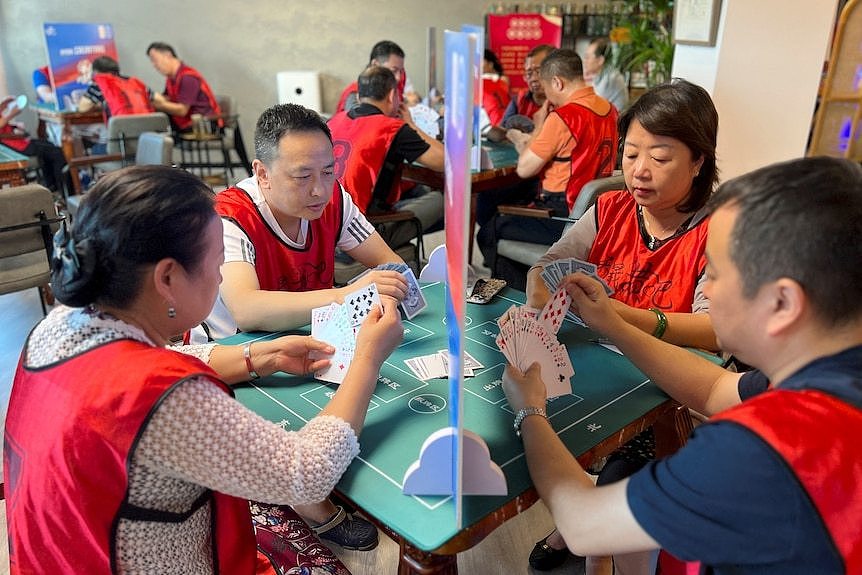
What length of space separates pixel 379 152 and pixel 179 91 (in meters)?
4.08

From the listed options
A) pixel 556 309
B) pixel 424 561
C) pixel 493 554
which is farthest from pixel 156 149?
pixel 424 561

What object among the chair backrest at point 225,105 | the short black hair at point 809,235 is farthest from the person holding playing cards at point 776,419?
the chair backrest at point 225,105

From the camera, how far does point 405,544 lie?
38.5 inches

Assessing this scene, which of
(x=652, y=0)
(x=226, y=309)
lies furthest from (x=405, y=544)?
(x=652, y=0)

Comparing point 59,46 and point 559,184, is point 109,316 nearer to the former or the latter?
point 559,184

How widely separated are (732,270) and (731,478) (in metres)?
0.25

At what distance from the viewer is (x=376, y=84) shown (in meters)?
3.54

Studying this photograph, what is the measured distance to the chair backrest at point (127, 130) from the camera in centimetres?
479

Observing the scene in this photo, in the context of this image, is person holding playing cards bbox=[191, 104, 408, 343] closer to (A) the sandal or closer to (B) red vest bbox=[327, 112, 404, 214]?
(A) the sandal

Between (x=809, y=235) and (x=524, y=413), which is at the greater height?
(x=809, y=235)

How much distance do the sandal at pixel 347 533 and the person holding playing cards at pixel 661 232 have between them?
30.7 inches

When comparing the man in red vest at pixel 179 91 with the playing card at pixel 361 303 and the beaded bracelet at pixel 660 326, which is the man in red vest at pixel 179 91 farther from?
the beaded bracelet at pixel 660 326

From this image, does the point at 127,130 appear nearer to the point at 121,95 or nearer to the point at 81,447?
the point at 121,95

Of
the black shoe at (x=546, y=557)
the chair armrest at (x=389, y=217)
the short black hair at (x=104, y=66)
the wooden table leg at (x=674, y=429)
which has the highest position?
the short black hair at (x=104, y=66)
